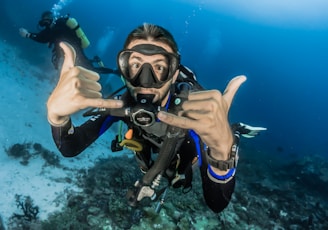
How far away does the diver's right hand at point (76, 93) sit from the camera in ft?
6.80

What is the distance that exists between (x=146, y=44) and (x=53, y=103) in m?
1.30

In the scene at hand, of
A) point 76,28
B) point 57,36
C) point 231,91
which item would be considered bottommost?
point 57,36

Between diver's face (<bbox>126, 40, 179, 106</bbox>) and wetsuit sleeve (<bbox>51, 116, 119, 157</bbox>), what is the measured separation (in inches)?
36.3

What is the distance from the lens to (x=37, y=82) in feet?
56.2

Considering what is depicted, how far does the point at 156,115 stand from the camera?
8.45 feet

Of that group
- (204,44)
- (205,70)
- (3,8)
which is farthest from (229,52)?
(3,8)

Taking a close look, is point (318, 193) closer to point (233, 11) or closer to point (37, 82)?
point (37, 82)

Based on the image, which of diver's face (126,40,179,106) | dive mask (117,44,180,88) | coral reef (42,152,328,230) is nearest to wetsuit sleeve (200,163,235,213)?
diver's face (126,40,179,106)

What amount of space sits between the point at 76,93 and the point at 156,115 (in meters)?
0.83

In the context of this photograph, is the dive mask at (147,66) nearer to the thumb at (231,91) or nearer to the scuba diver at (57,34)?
the thumb at (231,91)

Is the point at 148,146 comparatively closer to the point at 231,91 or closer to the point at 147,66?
the point at 147,66

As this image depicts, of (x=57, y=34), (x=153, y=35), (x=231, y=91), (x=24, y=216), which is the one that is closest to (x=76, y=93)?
(x=231, y=91)

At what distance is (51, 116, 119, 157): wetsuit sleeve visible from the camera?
3.02 metres

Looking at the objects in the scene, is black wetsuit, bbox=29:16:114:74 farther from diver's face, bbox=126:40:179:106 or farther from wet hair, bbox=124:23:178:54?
diver's face, bbox=126:40:179:106
